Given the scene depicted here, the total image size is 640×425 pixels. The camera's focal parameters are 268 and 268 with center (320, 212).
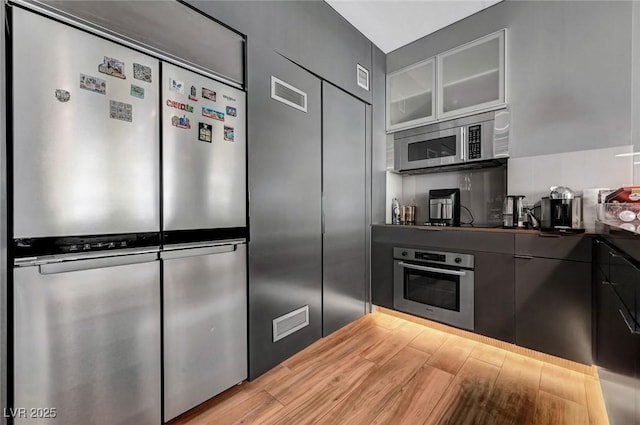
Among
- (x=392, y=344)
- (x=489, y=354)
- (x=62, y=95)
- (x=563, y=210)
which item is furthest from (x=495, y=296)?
(x=62, y=95)

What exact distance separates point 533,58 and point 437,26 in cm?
91

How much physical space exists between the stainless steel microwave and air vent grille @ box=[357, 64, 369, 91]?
626mm

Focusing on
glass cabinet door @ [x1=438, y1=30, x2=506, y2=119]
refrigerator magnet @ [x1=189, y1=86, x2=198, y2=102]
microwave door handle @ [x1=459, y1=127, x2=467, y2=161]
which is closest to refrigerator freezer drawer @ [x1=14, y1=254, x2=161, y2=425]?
refrigerator magnet @ [x1=189, y1=86, x2=198, y2=102]

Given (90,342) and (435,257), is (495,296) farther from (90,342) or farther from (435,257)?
(90,342)

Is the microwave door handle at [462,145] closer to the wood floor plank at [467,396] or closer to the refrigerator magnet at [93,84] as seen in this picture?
the wood floor plank at [467,396]

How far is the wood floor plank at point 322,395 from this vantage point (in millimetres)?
1423

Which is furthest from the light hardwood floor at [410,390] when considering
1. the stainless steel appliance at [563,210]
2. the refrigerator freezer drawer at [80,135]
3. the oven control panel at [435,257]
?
the refrigerator freezer drawer at [80,135]

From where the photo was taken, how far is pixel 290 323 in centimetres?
197

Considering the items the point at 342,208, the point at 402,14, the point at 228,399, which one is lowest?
the point at 228,399

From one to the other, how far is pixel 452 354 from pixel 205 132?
232 centimetres

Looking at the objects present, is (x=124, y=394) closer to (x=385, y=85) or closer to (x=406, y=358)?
(x=406, y=358)

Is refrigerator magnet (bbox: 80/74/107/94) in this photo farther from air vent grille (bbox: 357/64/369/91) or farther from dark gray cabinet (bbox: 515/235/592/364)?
dark gray cabinet (bbox: 515/235/592/364)

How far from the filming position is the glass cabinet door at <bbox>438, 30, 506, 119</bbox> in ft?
7.63

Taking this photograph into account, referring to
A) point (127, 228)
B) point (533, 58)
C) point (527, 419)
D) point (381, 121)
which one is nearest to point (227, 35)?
point (127, 228)
